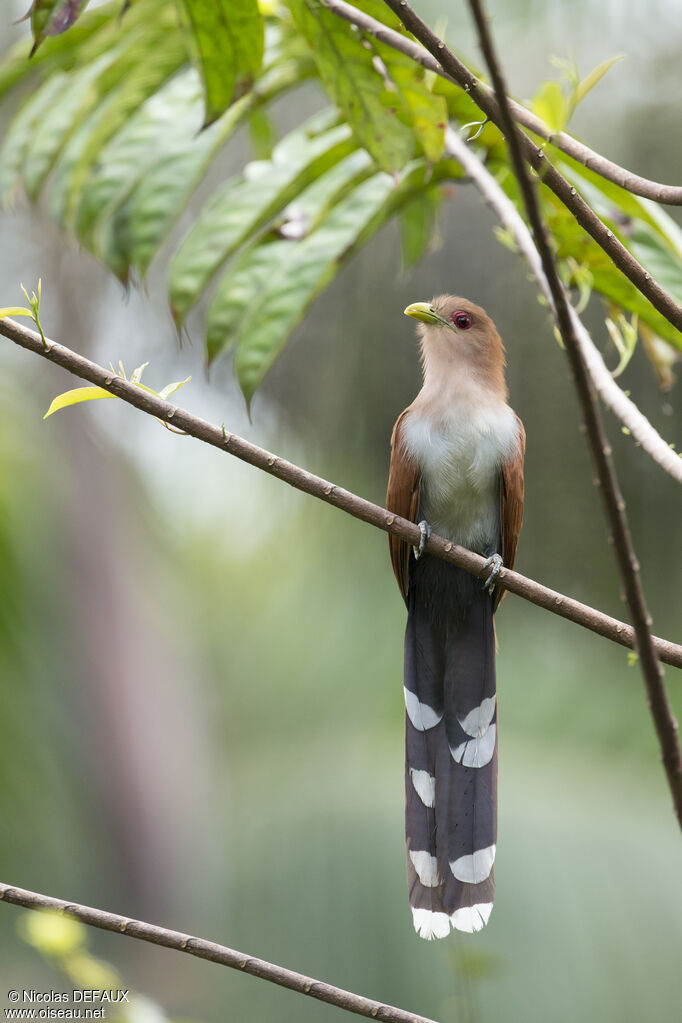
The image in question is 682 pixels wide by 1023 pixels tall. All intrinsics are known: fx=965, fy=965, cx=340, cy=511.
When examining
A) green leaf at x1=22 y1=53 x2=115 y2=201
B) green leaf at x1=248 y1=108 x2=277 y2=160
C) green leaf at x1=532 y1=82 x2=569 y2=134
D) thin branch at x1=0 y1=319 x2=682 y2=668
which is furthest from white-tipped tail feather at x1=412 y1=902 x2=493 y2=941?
green leaf at x1=248 y1=108 x2=277 y2=160

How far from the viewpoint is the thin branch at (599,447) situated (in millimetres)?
550

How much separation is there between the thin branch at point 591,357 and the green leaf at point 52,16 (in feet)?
1.72

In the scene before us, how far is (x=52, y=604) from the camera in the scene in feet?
12.7

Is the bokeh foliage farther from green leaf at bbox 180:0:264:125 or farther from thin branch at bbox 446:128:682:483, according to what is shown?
green leaf at bbox 180:0:264:125

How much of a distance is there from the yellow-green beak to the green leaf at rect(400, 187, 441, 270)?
8.4 inches

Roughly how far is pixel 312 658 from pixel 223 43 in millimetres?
2997

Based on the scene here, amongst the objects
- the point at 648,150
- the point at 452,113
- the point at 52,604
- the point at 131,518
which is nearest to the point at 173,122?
the point at 452,113

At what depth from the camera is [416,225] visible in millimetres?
1950

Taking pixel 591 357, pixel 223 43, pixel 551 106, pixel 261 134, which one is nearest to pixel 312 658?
pixel 261 134

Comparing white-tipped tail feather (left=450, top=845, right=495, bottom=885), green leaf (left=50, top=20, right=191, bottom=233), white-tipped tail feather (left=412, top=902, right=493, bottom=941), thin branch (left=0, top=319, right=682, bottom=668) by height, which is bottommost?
white-tipped tail feather (left=412, top=902, right=493, bottom=941)

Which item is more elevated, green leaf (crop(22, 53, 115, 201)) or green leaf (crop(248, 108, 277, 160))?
green leaf (crop(248, 108, 277, 160))

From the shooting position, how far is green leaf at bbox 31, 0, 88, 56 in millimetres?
948

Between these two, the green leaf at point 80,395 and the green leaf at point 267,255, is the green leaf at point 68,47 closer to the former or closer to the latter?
the green leaf at point 267,255

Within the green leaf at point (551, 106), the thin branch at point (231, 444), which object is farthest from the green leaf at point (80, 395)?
the green leaf at point (551, 106)
